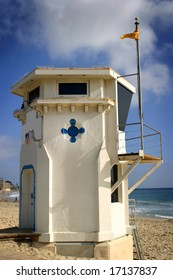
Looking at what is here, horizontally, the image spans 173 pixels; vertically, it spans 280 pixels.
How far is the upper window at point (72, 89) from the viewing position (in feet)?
44.7

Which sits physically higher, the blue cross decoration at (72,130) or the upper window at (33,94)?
the upper window at (33,94)

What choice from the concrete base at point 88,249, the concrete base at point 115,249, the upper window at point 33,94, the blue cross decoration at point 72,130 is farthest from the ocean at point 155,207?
the blue cross decoration at point 72,130

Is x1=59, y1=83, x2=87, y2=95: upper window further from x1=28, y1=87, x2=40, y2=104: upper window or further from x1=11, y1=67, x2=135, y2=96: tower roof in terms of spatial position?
x1=28, y1=87, x2=40, y2=104: upper window

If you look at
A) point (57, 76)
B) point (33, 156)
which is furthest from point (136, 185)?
point (57, 76)

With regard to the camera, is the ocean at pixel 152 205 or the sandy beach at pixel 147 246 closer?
the sandy beach at pixel 147 246

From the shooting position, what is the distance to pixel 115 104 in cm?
1388

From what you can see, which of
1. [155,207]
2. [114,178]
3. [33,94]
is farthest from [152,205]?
[33,94]

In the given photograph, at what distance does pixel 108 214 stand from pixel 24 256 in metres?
4.07

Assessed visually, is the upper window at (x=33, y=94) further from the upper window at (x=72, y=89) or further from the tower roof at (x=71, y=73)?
the upper window at (x=72, y=89)

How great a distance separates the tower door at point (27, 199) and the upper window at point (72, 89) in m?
3.82

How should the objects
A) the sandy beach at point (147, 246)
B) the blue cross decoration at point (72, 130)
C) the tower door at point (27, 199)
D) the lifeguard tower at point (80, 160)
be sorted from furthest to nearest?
the tower door at point (27, 199)
the blue cross decoration at point (72, 130)
the lifeguard tower at point (80, 160)
the sandy beach at point (147, 246)

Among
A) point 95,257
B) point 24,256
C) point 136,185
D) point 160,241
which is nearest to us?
point 24,256

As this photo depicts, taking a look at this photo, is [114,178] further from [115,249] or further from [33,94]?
[33,94]

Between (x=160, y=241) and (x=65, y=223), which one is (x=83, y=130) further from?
(x=160, y=241)
